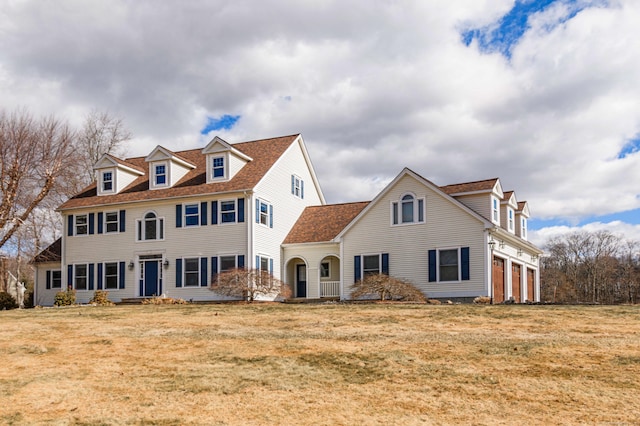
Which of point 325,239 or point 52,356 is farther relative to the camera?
point 325,239

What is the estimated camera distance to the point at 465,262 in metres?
28.1

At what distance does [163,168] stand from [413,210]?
1325cm

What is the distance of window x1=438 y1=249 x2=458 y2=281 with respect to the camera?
2838 centimetres

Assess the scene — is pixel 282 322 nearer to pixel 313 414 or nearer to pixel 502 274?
pixel 313 414

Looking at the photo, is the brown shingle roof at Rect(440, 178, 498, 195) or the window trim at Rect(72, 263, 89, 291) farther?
the window trim at Rect(72, 263, 89, 291)

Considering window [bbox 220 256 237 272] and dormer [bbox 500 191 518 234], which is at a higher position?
dormer [bbox 500 191 518 234]

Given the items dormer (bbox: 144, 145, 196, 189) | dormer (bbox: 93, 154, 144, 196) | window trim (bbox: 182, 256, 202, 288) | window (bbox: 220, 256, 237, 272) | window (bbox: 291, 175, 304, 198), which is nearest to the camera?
window (bbox: 220, 256, 237, 272)

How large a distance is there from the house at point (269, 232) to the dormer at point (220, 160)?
56 millimetres

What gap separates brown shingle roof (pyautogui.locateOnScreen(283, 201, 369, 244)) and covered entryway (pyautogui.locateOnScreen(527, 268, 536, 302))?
9.57 metres

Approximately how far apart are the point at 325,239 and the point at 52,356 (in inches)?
759

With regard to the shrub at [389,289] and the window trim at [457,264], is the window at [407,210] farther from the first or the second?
the shrub at [389,289]

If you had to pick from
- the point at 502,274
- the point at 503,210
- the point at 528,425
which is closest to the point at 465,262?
the point at 502,274

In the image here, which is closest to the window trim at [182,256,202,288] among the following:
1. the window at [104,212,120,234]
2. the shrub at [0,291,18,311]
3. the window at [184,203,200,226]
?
the window at [184,203,200,226]

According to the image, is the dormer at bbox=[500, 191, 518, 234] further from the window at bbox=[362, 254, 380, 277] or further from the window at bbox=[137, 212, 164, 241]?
the window at bbox=[137, 212, 164, 241]
